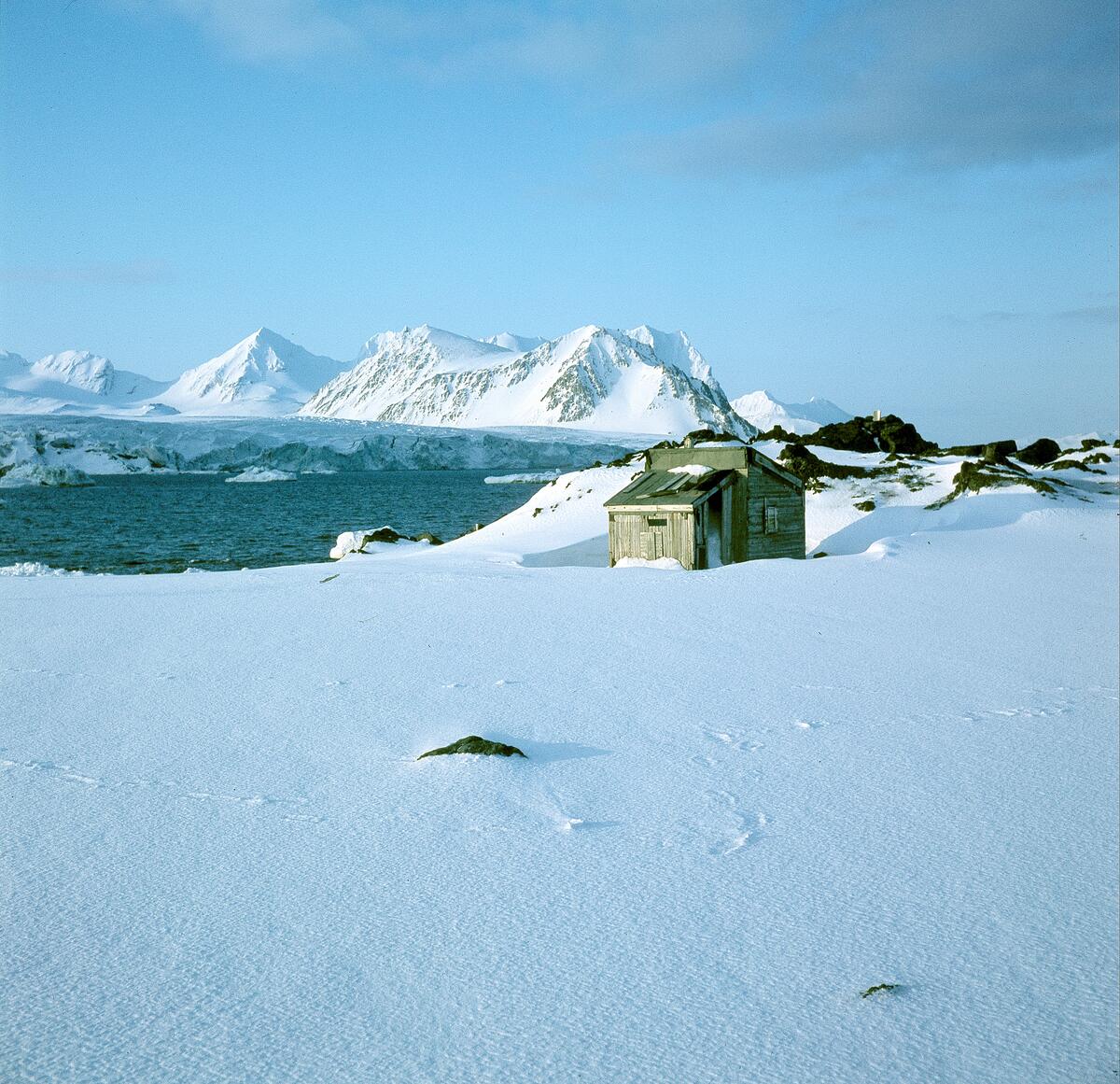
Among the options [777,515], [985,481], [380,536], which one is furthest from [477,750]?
[380,536]

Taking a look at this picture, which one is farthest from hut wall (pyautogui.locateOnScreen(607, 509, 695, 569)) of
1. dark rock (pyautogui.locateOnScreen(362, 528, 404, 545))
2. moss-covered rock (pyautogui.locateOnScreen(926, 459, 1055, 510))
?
dark rock (pyautogui.locateOnScreen(362, 528, 404, 545))

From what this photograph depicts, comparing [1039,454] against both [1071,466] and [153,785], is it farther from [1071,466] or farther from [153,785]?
[153,785]

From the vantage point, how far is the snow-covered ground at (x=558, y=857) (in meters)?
4.07

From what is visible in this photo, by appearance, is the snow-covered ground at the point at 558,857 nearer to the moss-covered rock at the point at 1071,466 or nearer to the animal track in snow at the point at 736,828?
the animal track in snow at the point at 736,828

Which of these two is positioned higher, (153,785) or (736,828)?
(153,785)

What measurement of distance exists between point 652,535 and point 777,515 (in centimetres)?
538

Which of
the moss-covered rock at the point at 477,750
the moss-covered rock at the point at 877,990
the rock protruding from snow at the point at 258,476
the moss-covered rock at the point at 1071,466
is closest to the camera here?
the moss-covered rock at the point at 877,990

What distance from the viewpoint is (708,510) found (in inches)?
955

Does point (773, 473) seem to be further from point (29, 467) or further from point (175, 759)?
point (29, 467)

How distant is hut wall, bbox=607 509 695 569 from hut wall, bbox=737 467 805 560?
3.13 meters

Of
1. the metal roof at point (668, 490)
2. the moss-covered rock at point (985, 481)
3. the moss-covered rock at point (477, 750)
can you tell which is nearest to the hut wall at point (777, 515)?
the metal roof at point (668, 490)

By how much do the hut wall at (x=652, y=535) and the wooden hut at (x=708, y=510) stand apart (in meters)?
0.02

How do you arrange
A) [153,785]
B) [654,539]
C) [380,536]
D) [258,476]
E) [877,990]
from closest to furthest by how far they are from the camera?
1. [877,990]
2. [153,785]
3. [654,539]
4. [380,536]
5. [258,476]

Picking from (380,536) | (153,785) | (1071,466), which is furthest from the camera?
(380,536)
